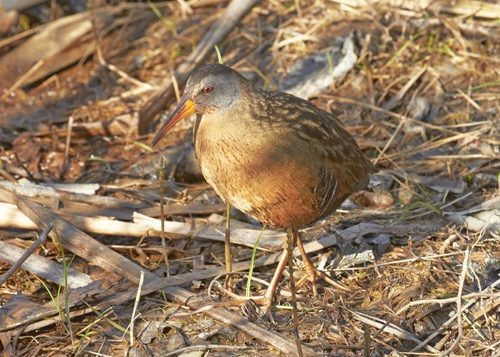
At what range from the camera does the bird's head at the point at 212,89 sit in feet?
13.6

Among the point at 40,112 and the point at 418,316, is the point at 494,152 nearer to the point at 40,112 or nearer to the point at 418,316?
the point at 418,316

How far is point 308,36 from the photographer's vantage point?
6500 mm

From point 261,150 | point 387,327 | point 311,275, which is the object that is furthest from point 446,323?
point 261,150

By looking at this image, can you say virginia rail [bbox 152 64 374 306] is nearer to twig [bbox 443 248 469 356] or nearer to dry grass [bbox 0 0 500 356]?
dry grass [bbox 0 0 500 356]

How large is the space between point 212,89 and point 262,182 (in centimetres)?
52

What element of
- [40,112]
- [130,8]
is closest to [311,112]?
[40,112]

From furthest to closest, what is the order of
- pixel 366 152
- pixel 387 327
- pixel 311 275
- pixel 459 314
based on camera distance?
pixel 366 152, pixel 311 275, pixel 387 327, pixel 459 314

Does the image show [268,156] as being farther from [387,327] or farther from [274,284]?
[387,327]

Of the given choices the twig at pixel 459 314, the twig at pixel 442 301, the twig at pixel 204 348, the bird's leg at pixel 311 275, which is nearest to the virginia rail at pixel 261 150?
the bird's leg at pixel 311 275

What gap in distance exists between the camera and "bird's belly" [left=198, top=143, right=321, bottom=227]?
4031 millimetres

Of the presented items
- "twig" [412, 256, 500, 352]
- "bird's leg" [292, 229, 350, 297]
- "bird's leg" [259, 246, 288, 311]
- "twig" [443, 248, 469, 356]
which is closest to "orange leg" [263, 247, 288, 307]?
"bird's leg" [259, 246, 288, 311]

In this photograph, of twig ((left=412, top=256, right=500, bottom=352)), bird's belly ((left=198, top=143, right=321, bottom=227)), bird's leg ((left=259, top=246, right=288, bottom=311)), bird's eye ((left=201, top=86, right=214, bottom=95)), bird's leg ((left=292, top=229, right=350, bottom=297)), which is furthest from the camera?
bird's leg ((left=292, top=229, right=350, bottom=297))

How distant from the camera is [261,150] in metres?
4.05

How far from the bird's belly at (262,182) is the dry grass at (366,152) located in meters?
0.54
